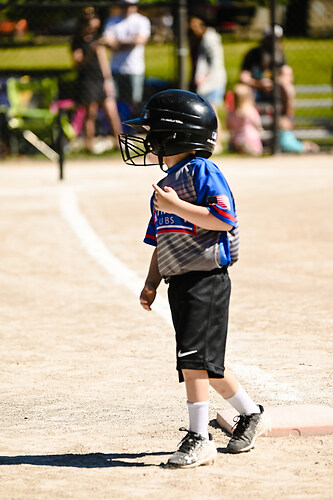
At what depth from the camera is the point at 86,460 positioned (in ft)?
14.0

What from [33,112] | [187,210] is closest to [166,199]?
[187,210]

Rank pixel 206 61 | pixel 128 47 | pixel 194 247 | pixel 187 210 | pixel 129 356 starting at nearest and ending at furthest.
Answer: pixel 187 210 → pixel 194 247 → pixel 129 356 → pixel 206 61 → pixel 128 47

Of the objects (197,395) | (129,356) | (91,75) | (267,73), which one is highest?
(197,395)

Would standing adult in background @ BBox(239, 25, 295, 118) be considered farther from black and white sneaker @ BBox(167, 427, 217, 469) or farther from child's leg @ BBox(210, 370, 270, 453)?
black and white sneaker @ BBox(167, 427, 217, 469)

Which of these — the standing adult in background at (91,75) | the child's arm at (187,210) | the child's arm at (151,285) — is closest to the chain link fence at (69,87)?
the standing adult in background at (91,75)

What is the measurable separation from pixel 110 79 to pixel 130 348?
12162 millimetres

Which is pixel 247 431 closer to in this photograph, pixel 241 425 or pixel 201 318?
pixel 241 425

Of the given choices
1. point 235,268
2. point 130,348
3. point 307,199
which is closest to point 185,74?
point 307,199

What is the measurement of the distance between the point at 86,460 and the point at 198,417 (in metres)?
0.48

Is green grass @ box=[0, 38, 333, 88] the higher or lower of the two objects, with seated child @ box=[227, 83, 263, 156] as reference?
lower

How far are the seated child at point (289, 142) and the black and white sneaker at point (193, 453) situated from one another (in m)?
13.5

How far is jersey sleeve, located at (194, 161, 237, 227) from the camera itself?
418 centimetres

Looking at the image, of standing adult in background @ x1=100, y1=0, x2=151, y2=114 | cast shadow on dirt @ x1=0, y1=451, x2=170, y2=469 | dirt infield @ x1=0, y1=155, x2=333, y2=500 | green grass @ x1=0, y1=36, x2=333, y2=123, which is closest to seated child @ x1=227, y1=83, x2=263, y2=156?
standing adult in background @ x1=100, y1=0, x2=151, y2=114

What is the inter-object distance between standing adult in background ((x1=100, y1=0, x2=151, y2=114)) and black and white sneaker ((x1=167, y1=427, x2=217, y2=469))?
44.7ft
